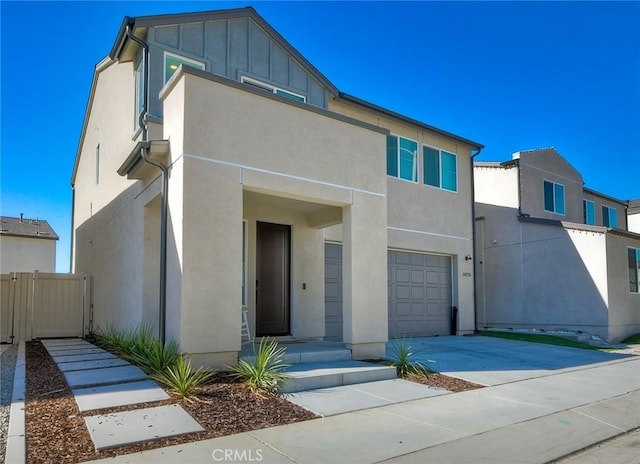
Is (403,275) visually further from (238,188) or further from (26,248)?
(26,248)

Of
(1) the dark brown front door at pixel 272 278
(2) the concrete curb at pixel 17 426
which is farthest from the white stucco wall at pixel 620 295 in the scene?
(2) the concrete curb at pixel 17 426

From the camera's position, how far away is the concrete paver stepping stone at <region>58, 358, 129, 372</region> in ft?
25.9

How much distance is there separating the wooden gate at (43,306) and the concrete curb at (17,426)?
705 cm

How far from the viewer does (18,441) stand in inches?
175

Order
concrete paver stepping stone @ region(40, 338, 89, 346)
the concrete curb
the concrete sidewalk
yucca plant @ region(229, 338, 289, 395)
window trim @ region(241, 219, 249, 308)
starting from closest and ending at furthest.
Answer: the concrete curb < the concrete sidewalk < yucca plant @ region(229, 338, 289, 395) < window trim @ region(241, 219, 249, 308) < concrete paver stepping stone @ region(40, 338, 89, 346)

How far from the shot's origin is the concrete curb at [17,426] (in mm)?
4125

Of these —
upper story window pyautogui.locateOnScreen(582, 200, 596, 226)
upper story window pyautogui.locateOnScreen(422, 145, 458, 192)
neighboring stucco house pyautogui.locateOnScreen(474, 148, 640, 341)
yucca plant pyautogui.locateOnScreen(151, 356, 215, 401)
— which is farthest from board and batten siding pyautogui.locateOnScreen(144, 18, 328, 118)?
upper story window pyautogui.locateOnScreen(582, 200, 596, 226)

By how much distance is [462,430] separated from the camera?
543cm

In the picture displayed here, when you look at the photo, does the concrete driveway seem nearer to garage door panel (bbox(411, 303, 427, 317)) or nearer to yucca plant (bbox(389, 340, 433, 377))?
yucca plant (bbox(389, 340, 433, 377))

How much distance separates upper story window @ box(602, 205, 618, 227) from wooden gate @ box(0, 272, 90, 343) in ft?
77.3

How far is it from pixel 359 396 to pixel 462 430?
1661mm


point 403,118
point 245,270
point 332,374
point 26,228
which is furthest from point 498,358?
point 26,228

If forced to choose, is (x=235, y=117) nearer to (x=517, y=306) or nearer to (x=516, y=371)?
(x=516, y=371)

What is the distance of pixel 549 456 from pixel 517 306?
1317 centimetres
